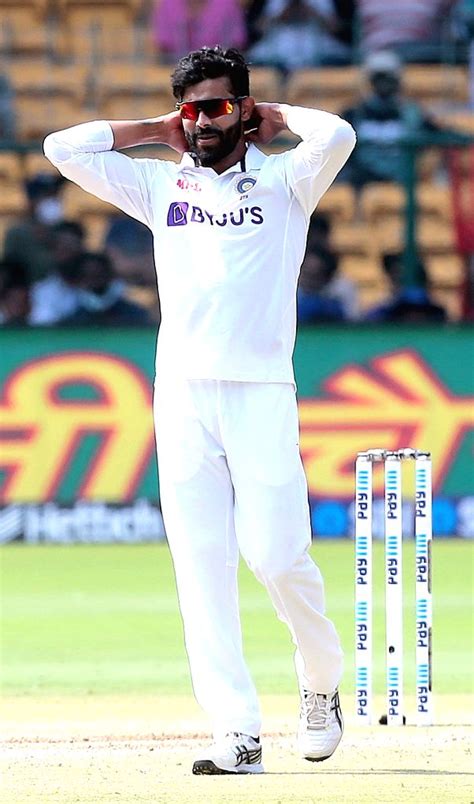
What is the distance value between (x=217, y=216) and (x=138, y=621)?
369 centimetres

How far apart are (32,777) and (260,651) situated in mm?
2686

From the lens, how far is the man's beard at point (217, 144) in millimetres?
4441

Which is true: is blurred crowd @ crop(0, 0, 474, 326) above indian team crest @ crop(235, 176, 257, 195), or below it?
below

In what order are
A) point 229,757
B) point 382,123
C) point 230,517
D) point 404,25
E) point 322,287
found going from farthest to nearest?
point 404,25, point 382,123, point 322,287, point 230,517, point 229,757

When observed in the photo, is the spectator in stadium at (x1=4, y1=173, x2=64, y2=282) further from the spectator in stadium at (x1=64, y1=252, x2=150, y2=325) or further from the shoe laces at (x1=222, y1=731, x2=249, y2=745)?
the shoe laces at (x1=222, y1=731, x2=249, y2=745)

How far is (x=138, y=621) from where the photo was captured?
7805 millimetres

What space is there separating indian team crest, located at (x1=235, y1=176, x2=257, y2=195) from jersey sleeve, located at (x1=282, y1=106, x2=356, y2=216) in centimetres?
9

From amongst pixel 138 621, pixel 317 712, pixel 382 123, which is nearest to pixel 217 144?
pixel 317 712

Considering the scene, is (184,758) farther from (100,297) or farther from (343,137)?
(100,297)

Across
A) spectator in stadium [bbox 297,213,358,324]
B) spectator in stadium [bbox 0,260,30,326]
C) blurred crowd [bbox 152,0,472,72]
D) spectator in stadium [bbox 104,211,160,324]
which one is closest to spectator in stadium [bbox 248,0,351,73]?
blurred crowd [bbox 152,0,472,72]

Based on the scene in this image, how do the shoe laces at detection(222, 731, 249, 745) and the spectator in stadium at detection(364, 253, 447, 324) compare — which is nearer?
the shoe laces at detection(222, 731, 249, 745)

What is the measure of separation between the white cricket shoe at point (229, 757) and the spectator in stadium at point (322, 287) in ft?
23.0

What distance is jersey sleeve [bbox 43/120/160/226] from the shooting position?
4.57 m

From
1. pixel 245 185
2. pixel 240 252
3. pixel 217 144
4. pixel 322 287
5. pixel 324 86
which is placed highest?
pixel 217 144
